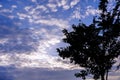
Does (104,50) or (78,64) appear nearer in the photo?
(104,50)

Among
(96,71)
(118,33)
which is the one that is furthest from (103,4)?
(96,71)

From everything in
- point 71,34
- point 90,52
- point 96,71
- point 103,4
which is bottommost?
point 96,71

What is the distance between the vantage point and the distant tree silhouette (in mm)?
45812

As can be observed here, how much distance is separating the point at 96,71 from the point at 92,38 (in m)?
5.66

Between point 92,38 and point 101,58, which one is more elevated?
point 92,38

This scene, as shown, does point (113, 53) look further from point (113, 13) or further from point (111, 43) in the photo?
point (113, 13)

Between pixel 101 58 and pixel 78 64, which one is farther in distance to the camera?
pixel 78 64

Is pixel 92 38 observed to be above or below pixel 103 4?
below

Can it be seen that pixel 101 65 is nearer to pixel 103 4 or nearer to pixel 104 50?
pixel 104 50

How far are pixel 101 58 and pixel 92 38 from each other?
380 centimetres

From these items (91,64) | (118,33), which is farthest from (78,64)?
(118,33)

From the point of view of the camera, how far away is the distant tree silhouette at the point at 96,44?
4581cm

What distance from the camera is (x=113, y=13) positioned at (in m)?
46.8

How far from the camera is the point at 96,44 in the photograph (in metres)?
46.0
